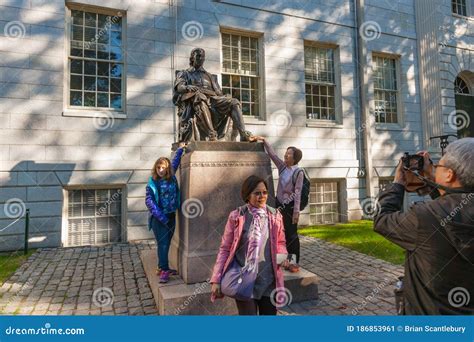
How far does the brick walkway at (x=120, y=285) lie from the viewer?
14.6 feet

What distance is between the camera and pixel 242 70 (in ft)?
36.6

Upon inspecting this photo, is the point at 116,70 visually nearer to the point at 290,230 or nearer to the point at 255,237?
the point at 290,230

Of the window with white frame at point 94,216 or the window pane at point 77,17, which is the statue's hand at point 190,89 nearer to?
the window with white frame at point 94,216

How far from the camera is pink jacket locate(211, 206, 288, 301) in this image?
9.50ft

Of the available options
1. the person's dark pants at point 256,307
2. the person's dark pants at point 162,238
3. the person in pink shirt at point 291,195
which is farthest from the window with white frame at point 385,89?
the person's dark pants at point 256,307

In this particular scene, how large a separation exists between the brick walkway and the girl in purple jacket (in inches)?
28.3

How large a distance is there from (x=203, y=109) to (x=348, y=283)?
3.92m

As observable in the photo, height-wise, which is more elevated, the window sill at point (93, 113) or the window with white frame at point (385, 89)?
the window with white frame at point (385, 89)

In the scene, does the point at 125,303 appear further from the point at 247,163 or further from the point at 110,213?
the point at 110,213

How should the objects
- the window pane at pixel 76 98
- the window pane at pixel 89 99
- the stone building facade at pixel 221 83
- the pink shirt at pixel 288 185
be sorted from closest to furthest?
the pink shirt at pixel 288 185 < the stone building facade at pixel 221 83 < the window pane at pixel 76 98 < the window pane at pixel 89 99

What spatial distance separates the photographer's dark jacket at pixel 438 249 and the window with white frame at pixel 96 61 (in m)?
9.16

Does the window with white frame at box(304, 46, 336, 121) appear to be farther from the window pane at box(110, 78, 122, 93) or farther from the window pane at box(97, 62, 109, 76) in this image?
the window pane at box(97, 62, 109, 76)

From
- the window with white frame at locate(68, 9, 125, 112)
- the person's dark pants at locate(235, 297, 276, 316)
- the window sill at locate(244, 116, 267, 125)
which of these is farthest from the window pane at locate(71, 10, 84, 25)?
the person's dark pants at locate(235, 297, 276, 316)

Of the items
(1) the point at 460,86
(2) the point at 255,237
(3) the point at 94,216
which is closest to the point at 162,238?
(2) the point at 255,237
